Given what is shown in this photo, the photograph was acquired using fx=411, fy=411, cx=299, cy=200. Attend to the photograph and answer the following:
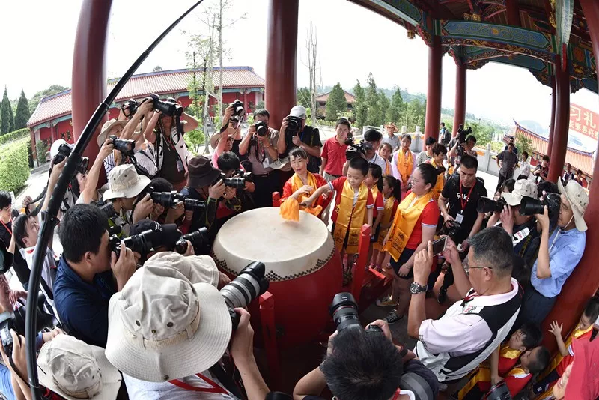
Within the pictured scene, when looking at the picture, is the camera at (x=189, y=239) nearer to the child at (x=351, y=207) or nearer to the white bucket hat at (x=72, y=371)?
the white bucket hat at (x=72, y=371)

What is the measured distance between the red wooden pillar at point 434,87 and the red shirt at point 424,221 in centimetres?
726

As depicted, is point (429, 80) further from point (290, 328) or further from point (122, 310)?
point (122, 310)

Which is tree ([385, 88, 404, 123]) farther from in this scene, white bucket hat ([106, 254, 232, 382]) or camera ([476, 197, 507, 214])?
white bucket hat ([106, 254, 232, 382])

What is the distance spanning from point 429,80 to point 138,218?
934 cm

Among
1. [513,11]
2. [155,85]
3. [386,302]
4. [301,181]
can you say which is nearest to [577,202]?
[386,302]

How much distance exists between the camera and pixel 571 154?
15.2 meters

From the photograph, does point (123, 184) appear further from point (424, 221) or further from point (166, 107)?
point (424, 221)

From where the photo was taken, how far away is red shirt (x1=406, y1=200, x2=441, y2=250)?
288 centimetres

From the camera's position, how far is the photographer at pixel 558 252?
7.70ft

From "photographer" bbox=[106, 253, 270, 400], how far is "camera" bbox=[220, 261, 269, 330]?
7 centimetres

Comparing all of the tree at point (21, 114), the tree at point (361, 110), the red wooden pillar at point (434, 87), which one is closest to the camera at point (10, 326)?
the red wooden pillar at point (434, 87)

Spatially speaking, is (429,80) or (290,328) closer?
(290,328)

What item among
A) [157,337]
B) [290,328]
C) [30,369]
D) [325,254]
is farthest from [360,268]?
[30,369]

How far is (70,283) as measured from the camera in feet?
5.39
